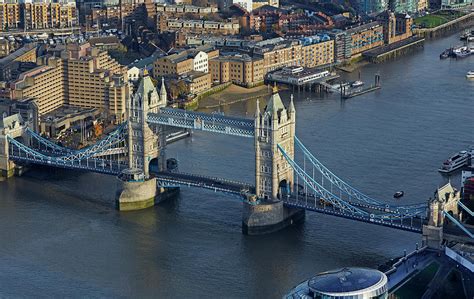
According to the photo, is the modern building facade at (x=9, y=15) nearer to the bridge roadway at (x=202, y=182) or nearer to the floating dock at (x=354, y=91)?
the floating dock at (x=354, y=91)

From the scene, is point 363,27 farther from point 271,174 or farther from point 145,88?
point 271,174

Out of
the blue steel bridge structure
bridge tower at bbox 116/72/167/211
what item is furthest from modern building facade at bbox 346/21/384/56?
bridge tower at bbox 116/72/167/211

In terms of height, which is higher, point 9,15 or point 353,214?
point 9,15

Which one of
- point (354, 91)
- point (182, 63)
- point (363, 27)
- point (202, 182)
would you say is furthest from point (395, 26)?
point (202, 182)

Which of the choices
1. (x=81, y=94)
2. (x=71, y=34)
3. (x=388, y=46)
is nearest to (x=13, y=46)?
(x=71, y=34)

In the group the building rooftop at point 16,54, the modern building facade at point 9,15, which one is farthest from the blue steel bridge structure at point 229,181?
the modern building facade at point 9,15
